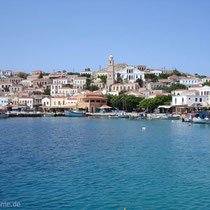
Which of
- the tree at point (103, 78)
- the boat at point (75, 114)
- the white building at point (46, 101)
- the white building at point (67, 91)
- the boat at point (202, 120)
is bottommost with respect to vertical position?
the boat at point (202, 120)

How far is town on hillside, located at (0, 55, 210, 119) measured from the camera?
8493cm

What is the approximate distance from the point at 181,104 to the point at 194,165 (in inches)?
2374

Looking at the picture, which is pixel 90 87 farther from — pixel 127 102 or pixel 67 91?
pixel 127 102

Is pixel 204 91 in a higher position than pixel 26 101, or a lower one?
higher

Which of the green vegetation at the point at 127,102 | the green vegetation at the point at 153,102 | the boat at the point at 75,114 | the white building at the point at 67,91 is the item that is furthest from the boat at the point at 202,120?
the white building at the point at 67,91

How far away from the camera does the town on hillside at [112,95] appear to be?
8493 cm

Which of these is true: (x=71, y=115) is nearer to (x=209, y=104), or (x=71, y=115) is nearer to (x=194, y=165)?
(x=209, y=104)

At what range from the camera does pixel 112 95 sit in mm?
101688

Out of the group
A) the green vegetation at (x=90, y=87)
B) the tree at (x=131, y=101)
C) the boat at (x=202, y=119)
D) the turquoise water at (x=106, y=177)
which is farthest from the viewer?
the green vegetation at (x=90, y=87)

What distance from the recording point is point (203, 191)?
1606 cm

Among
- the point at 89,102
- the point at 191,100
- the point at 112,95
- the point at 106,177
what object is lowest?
the point at 106,177

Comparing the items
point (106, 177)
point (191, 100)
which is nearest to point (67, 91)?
point (191, 100)

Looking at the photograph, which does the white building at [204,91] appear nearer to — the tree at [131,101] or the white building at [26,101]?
the tree at [131,101]

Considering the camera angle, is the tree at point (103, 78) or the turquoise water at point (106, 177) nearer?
the turquoise water at point (106, 177)
